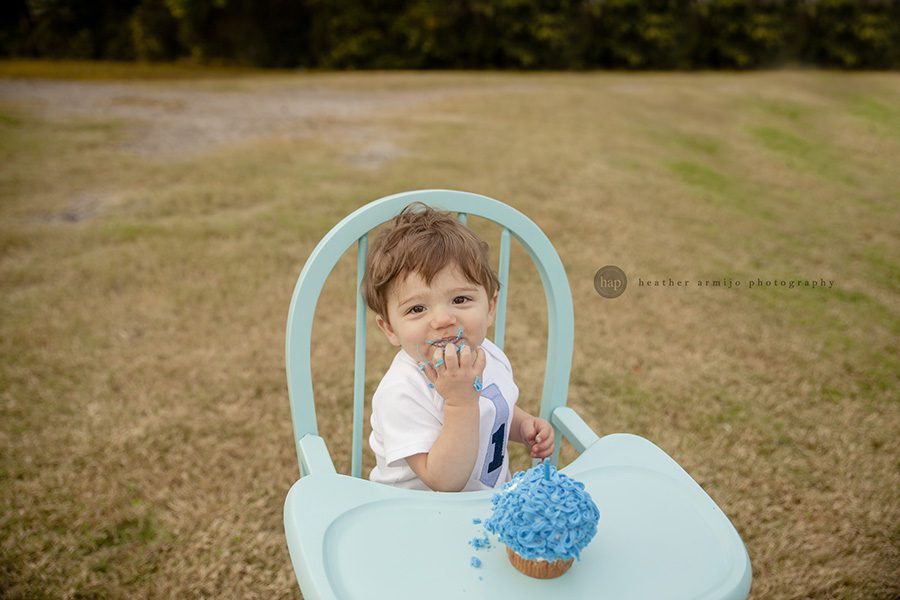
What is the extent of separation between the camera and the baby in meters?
1.38

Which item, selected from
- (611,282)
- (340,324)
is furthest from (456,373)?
(611,282)

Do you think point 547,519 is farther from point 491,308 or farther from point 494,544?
point 491,308

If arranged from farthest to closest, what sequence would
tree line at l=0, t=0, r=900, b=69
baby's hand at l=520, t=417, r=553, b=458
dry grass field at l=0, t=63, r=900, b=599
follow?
tree line at l=0, t=0, r=900, b=69 → dry grass field at l=0, t=63, r=900, b=599 → baby's hand at l=520, t=417, r=553, b=458

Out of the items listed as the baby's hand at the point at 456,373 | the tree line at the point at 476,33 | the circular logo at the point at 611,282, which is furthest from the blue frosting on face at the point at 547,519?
the tree line at the point at 476,33

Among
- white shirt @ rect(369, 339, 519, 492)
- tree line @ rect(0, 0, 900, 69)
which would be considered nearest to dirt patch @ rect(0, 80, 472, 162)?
tree line @ rect(0, 0, 900, 69)

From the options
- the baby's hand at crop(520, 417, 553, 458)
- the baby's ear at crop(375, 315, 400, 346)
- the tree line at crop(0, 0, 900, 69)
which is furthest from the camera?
the tree line at crop(0, 0, 900, 69)

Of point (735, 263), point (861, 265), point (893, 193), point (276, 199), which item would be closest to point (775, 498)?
point (735, 263)

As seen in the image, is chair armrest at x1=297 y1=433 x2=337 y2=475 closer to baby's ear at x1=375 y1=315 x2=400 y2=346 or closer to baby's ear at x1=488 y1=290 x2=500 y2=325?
baby's ear at x1=375 y1=315 x2=400 y2=346

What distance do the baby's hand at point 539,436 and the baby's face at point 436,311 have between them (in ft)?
1.22

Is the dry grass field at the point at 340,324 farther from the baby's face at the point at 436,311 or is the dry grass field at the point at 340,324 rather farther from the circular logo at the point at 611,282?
the baby's face at the point at 436,311

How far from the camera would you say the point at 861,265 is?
5.30 meters

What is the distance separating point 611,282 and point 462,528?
3164 millimetres

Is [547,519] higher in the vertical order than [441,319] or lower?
lower

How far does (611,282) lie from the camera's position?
166 inches
